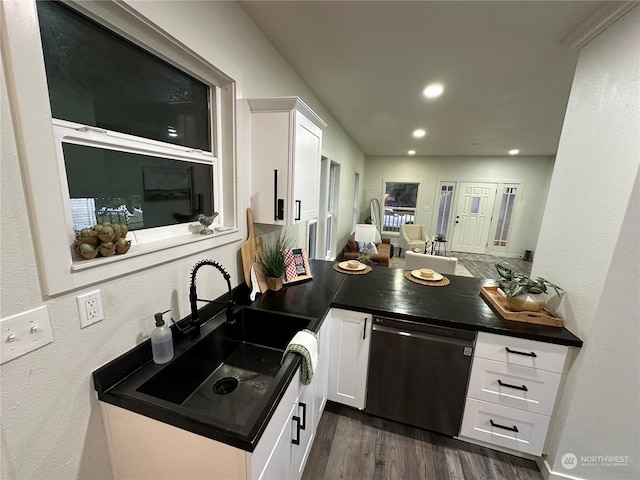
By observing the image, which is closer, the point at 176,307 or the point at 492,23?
the point at 176,307

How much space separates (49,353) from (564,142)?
2532mm

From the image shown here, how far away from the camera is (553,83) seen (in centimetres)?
226

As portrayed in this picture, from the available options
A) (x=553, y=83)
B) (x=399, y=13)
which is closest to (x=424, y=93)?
(x=553, y=83)

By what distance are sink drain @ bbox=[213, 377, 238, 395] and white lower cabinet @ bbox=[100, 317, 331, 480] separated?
0.29 metres

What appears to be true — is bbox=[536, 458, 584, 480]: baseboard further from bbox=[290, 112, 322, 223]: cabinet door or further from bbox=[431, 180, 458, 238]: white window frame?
bbox=[431, 180, 458, 238]: white window frame

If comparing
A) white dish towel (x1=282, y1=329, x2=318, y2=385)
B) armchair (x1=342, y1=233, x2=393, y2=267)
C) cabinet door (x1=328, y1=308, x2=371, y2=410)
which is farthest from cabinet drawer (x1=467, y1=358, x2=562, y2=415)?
armchair (x1=342, y1=233, x2=393, y2=267)

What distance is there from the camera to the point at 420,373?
5.18 feet

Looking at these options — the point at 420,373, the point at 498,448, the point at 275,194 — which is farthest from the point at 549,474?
the point at 275,194

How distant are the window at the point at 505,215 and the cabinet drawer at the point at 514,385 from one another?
638 centimetres

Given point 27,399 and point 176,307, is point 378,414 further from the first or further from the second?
point 27,399

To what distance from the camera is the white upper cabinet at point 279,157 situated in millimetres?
1541

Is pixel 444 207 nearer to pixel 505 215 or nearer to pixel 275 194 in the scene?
pixel 505 215

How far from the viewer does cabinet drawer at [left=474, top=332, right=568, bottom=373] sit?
1.36 metres

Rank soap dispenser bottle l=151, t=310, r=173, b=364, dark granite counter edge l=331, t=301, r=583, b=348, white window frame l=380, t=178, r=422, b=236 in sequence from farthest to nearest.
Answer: white window frame l=380, t=178, r=422, b=236 → dark granite counter edge l=331, t=301, r=583, b=348 → soap dispenser bottle l=151, t=310, r=173, b=364
